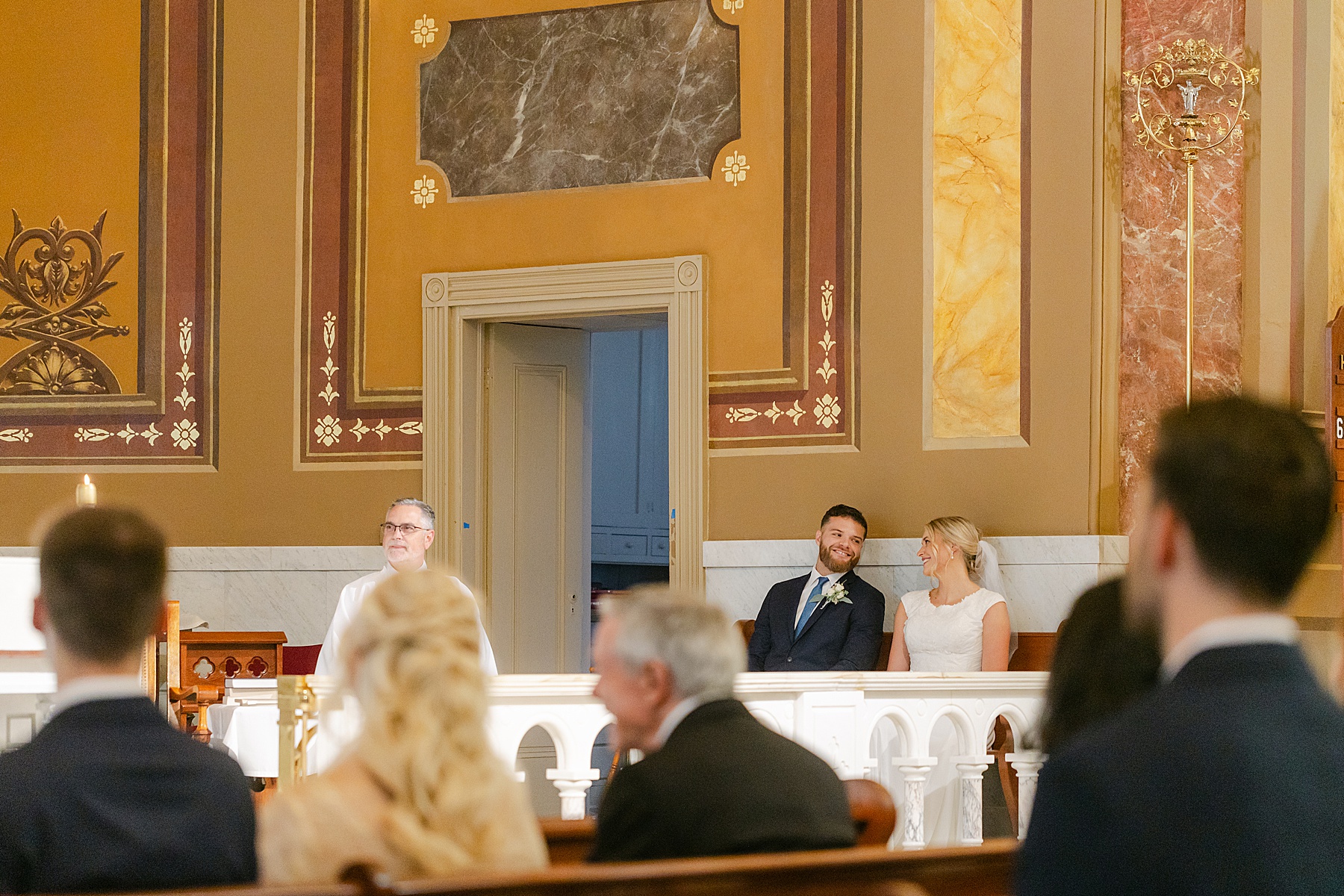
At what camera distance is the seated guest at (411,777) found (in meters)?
2.08

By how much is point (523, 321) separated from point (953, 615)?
10.1ft

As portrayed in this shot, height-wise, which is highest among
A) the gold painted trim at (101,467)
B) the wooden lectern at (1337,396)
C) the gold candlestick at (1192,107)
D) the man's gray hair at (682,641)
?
the gold candlestick at (1192,107)

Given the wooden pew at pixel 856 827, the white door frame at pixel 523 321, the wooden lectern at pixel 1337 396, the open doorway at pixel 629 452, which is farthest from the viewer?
the open doorway at pixel 629 452

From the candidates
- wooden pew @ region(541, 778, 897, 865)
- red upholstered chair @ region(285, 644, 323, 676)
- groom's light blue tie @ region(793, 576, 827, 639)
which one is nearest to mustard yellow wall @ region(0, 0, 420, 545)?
red upholstered chair @ region(285, 644, 323, 676)

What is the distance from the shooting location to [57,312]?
9.10 m

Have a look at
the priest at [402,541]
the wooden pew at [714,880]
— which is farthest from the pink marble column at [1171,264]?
the wooden pew at [714,880]

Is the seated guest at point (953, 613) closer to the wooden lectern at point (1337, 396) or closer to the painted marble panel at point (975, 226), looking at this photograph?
the painted marble panel at point (975, 226)

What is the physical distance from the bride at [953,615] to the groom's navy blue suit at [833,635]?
11 centimetres

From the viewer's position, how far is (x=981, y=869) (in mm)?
2441

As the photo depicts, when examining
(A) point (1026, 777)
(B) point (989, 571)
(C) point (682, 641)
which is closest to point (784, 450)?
(B) point (989, 571)

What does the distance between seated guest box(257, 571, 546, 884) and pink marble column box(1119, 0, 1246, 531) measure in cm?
559

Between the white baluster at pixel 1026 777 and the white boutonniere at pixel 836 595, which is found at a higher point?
the white boutonniere at pixel 836 595

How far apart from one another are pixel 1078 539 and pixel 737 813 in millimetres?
5150

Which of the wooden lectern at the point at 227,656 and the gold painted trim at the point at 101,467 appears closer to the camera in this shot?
the wooden lectern at the point at 227,656
